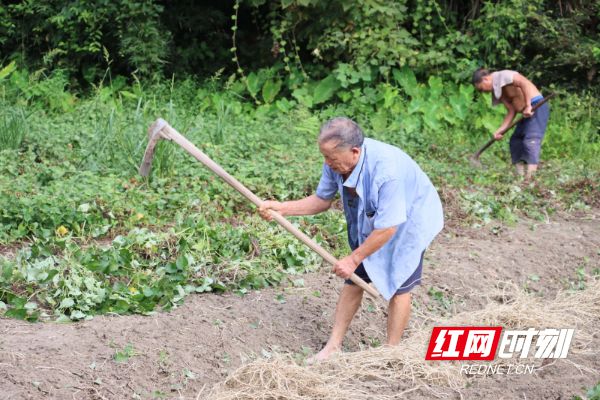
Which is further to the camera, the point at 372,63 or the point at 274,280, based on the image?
the point at 372,63

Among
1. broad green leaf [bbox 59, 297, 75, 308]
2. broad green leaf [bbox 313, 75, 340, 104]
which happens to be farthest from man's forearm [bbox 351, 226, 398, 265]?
broad green leaf [bbox 313, 75, 340, 104]

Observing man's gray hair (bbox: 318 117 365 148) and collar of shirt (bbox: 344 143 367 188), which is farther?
collar of shirt (bbox: 344 143 367 188)

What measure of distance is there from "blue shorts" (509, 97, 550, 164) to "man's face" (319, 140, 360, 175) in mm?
6117

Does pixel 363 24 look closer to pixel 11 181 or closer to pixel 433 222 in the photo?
pixel 11 181

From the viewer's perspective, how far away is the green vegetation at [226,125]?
610 centimetres

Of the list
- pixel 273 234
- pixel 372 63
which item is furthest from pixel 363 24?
pixel 273 234

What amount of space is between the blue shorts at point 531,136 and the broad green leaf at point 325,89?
288 cm

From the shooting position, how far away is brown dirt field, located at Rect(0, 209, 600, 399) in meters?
4.48

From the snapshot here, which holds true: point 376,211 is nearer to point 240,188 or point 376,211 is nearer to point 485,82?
point 240,188

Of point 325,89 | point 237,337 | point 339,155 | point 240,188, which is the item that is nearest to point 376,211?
point 339,155

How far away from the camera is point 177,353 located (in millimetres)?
4867

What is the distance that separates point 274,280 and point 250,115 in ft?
19.9

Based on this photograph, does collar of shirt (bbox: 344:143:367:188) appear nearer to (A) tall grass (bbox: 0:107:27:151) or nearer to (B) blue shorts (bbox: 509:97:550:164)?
(A) tall grass (bbox: 0:107:27:151)

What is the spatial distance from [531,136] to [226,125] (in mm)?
3553
